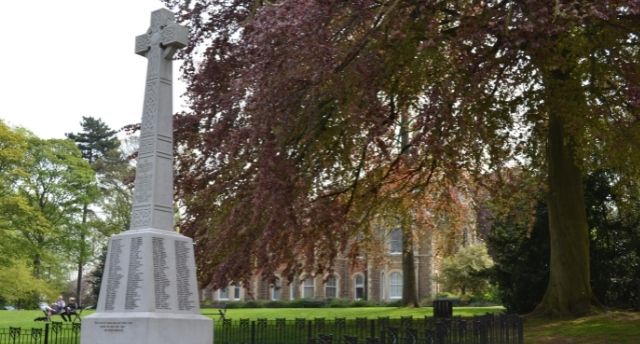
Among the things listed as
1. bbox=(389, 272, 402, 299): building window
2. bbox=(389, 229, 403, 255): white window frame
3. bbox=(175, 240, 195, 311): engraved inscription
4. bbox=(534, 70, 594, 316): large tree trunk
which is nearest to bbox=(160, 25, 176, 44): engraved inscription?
bbox=(175, 240, 195, 311): engraved inscription

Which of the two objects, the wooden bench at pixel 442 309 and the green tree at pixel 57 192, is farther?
the green tree at pixel 57 192

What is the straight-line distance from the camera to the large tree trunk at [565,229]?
61.5ft

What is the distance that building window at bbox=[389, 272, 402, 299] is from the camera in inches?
2383

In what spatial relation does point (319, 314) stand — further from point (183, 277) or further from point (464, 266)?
point (183, 277)

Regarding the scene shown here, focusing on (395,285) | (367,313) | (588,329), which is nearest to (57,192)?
(395,285)

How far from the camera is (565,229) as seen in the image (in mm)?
19203

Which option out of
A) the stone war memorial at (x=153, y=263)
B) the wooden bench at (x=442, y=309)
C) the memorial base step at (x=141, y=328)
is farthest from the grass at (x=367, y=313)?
the memorial base step at (x=141, y=328)

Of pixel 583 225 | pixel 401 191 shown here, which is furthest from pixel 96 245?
pixel 583 225

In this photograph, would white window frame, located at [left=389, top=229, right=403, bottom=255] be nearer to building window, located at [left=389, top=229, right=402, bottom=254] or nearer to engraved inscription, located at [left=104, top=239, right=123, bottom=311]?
building window, located at [left=389, top=229, right=402, bottom=254]

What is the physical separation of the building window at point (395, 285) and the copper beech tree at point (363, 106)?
136ft

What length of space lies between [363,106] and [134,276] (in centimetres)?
622

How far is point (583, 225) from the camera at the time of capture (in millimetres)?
19344

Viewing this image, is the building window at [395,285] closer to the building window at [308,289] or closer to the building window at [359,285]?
the building window at [359,285]

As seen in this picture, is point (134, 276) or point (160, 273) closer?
point (134, 276)
